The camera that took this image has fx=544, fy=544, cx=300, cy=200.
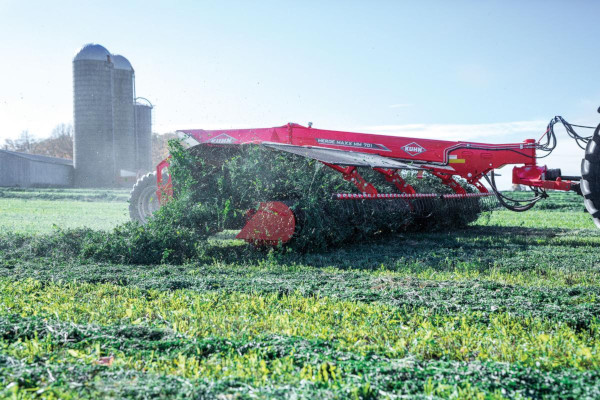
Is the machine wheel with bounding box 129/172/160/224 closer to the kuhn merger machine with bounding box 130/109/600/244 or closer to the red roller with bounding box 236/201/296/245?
the kuhn merger machine with bounding box 130/109/600/244

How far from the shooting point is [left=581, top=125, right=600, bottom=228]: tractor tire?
195 inches

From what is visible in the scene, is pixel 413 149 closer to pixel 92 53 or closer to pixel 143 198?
pixel 143 198

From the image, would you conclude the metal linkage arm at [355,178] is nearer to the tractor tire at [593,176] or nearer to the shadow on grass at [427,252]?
the shadow on grass at [427,252]

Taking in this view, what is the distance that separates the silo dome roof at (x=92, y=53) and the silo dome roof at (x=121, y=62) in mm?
481

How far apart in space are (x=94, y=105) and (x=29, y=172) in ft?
28.6

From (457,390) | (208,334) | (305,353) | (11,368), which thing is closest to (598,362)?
(457,390)

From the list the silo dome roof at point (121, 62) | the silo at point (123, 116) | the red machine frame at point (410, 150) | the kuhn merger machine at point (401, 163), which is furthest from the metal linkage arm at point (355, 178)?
the silo dome roof at point (121, 62)

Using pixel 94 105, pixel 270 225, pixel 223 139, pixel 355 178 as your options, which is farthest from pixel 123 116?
pixel 270 225

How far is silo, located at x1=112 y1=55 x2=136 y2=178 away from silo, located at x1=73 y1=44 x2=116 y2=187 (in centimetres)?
31

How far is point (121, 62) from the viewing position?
93.4ft

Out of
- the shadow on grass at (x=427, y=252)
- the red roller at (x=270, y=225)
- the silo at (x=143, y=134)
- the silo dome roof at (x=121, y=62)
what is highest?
the silo dome roof at (x=121, y=62)

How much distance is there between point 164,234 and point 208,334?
3437mm

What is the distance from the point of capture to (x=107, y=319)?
3.39 meters

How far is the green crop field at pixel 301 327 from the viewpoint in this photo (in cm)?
228
